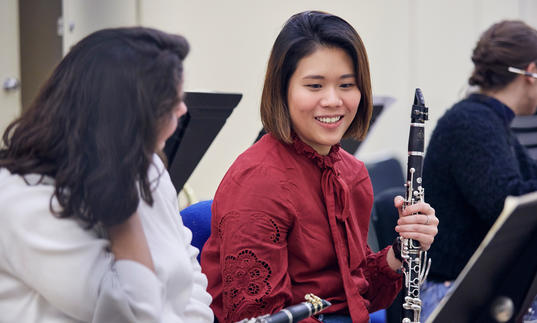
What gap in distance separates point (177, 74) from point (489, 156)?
1190 mm

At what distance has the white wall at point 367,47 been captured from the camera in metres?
2.91

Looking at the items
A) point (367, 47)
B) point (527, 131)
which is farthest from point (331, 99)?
point (367, 47)

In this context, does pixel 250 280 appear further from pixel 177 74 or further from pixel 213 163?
pixel 213 163

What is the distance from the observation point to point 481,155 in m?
1.90

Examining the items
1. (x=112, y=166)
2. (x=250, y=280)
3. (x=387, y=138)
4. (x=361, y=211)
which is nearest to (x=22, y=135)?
(x=112, y=166)

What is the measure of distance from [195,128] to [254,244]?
0.42m

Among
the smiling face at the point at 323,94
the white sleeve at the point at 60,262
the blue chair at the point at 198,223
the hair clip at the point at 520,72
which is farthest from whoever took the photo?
the hair clip at the point at 520,72

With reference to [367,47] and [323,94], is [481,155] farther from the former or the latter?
[367,47]

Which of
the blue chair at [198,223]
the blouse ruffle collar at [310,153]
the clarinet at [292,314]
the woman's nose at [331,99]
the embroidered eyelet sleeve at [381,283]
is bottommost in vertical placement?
the embroidered eyelet sleeve at [381,283]

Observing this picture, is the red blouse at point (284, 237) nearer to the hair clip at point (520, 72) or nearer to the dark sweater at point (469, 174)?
the dark sweater at point (469, 174)

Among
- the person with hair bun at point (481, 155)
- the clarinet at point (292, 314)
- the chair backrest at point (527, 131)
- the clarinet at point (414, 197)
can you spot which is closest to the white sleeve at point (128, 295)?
the clarinet at point (292, 314)

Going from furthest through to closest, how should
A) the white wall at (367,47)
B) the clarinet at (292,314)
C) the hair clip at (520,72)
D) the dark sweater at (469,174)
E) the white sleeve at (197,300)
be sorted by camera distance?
the white wall at (367,47) < the hair clip at (520,72) < the dark sweater at (469,174) < the white sleeve at (197,300) < the clarinet at (292,314)

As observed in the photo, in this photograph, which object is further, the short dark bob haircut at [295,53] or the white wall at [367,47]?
the white wall at [367,47]

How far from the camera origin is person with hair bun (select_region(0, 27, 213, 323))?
0.89 meters
